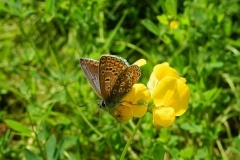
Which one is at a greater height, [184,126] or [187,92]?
[187,92]

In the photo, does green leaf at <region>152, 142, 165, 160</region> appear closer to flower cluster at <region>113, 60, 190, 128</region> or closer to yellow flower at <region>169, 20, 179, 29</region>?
flower cluster at <region>113, 60, 190, 128</region>

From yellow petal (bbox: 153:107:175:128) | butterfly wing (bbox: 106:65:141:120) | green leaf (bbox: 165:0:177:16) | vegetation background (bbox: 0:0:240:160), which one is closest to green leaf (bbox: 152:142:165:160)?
yellow petal (bbox: 153:107:175:128)

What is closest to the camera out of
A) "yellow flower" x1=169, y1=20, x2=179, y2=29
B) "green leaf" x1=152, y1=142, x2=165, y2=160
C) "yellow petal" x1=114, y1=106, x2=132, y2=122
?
"green leaf" x1=152, y1=142, x2=165, y2=160

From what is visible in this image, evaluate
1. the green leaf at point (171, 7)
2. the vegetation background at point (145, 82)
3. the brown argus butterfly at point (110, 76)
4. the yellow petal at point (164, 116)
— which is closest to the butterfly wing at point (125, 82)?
the brown argus butterfly at point (110, 76)

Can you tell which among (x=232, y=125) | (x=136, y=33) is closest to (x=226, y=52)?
(x=232, y=125)

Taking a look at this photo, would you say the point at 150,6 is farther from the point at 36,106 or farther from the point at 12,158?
the point at 12,158
